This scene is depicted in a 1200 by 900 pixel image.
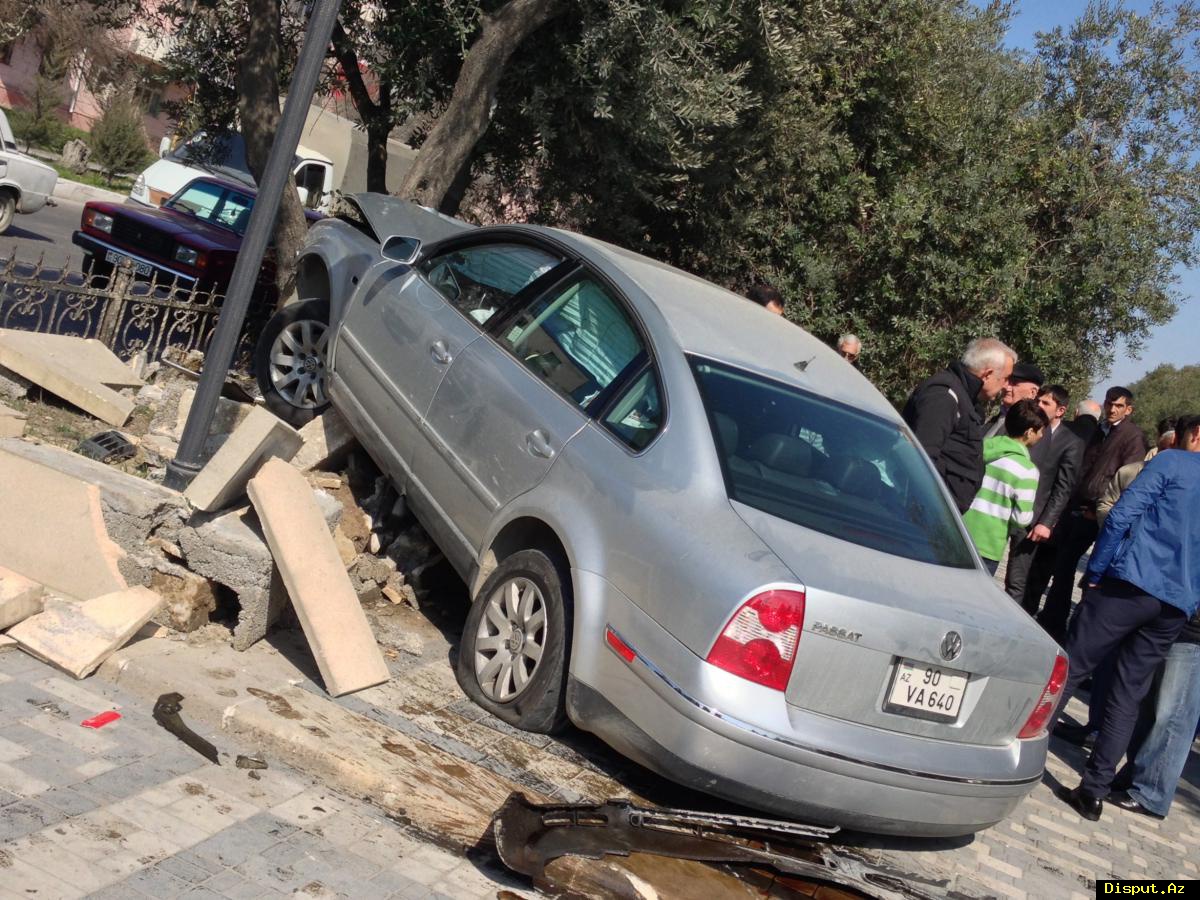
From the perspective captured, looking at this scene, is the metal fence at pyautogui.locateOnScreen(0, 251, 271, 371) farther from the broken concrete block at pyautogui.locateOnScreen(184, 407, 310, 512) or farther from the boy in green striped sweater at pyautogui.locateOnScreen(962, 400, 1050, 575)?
the boy in green striped sweater at pyautogui.locateOnScreen(962, 400, 1050, 575)

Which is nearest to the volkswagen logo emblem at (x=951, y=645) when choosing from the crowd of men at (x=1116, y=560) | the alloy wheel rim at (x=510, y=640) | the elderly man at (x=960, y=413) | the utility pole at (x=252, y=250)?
the alloy wheel rim at (x=510, y=640)

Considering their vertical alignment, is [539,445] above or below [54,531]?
above

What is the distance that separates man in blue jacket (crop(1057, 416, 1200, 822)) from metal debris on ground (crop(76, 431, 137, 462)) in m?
4.95

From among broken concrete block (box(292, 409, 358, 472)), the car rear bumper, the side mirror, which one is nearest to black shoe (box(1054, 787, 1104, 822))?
the car rear bumper

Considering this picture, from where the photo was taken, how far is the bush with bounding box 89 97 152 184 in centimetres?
2762

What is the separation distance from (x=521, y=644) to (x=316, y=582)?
2.76ft

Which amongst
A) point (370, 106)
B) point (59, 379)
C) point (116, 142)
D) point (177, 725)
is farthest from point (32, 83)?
point (177, 725)

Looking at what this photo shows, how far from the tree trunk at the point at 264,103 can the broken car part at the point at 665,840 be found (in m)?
6.11

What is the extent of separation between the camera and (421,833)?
3994 mm

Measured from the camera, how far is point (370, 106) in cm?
1191

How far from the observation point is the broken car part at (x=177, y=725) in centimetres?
415

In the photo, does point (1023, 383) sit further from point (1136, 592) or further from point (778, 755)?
point (778, 755)

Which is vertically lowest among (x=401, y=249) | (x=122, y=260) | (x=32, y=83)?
(x=122, y=260)

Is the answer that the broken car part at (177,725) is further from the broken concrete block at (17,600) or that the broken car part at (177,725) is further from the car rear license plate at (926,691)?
the car rear license plate at (926,691)
